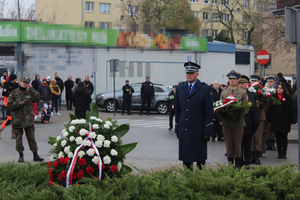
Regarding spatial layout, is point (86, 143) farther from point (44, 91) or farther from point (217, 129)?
point (44, 91)

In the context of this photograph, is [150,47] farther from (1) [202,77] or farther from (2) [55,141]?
(2) [55,141]

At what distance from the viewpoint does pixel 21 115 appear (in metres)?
8.67

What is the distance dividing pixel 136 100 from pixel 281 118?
1367 cm

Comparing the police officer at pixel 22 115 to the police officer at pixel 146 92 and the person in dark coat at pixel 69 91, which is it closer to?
the police officer at pixel 146 92

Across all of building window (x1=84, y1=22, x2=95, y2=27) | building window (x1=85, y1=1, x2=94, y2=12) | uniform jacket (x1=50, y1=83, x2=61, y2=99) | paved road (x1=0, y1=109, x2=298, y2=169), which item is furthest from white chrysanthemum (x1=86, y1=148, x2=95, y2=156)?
building window (x1=85, y1=1, x2=94, y2=12)

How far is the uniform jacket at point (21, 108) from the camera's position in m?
8.63

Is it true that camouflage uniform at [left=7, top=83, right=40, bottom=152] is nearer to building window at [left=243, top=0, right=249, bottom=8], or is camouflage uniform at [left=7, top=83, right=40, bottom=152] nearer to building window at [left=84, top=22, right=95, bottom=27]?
building window at [left=84, top=22, right=95, bottom=27]

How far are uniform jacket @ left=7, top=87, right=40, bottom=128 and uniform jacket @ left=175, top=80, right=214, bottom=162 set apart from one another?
4330mm

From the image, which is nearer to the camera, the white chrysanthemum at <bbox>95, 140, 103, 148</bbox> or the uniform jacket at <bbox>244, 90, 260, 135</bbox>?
the white chrysanthemum at <bbox>95, 140, 103, 148</bbox>

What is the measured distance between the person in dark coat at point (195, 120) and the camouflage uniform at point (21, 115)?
168 inches

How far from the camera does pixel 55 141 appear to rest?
16.6 ft

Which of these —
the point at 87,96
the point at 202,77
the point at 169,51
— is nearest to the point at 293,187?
the point at 87,96

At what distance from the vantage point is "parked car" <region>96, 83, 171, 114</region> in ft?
73.3

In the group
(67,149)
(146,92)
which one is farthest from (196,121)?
(146,92)
